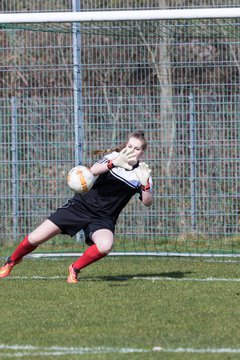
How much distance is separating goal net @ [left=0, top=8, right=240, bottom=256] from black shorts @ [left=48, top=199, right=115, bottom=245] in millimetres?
3193

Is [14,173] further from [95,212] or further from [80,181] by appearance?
[80,181]

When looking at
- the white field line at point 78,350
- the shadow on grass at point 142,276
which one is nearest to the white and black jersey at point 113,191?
the shadow on grass at point 142,276

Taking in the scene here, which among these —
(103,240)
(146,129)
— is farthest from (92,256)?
(146,129)

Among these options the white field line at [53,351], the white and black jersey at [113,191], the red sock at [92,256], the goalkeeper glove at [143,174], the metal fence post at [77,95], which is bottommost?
the white field line at [53,351]

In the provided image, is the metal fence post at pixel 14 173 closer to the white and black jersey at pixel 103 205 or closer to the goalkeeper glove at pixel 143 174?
the white and black jersey at pixel 103 205

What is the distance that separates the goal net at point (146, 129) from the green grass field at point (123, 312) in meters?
2.13

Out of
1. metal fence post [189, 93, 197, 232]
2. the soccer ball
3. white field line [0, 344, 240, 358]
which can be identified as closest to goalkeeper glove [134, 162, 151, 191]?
the soccer ball

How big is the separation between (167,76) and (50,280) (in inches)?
178

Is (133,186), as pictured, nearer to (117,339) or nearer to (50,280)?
(50,280)

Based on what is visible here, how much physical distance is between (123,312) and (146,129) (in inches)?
233

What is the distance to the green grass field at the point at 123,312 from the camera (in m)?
6.42

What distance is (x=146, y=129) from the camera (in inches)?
531

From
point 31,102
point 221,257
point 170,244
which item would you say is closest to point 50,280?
point 221,257

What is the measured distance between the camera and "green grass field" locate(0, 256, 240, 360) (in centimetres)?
642
